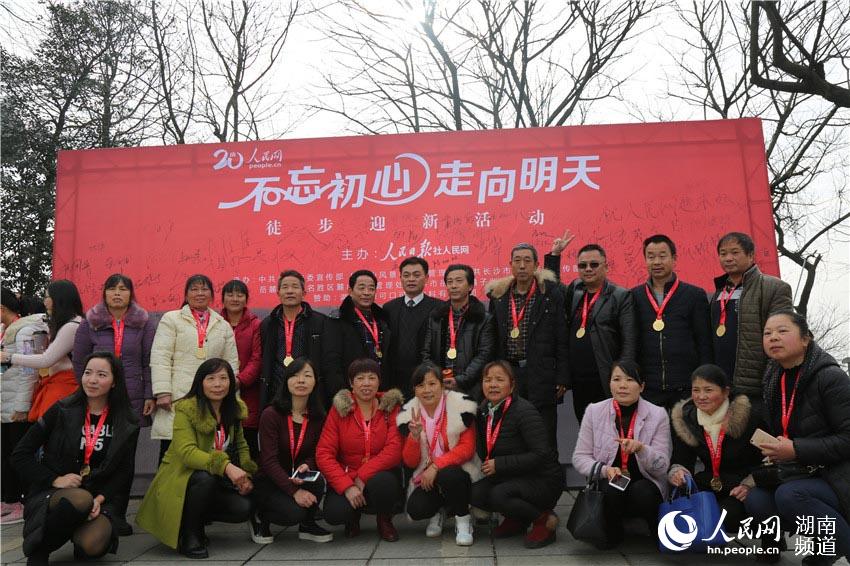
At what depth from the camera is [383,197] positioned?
19.2 ft

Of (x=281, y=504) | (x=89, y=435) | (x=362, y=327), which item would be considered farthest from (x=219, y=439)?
(x=362, y=327)

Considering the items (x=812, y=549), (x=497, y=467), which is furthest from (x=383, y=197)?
(x=812, y=549)

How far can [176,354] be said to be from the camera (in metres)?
4.47

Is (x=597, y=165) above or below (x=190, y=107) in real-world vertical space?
below

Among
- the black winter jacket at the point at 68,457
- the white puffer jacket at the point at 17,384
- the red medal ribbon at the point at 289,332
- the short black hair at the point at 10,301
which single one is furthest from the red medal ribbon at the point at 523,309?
the short black hair at the point at 10,301

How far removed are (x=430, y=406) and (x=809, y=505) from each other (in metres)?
2.09

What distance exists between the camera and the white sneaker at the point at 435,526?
12.4 feet

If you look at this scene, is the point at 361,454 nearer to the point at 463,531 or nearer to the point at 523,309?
the point at 463,531

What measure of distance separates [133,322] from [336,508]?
6.91 ft

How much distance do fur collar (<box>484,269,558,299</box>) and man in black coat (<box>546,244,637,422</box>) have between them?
204 millimetres

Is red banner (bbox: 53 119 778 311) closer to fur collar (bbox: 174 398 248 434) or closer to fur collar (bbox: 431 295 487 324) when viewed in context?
fur collar (bbox: 431 295 487 324)

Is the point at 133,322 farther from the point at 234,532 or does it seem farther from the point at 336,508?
the point at 336,508

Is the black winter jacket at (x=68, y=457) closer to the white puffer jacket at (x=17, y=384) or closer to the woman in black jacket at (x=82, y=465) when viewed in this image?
the woman in black jacket at (x=82, y=465)
